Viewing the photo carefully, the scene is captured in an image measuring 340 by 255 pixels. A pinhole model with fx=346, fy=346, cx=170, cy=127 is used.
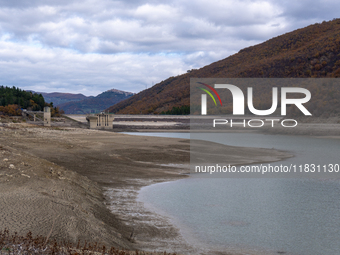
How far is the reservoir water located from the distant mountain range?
53.4 m

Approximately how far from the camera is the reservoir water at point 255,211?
884cm

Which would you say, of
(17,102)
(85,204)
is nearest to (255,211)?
(85,204)

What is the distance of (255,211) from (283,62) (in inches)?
4102

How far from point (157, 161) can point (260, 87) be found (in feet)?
265

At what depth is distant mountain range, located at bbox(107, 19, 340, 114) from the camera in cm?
9519

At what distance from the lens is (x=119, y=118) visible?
83.6m

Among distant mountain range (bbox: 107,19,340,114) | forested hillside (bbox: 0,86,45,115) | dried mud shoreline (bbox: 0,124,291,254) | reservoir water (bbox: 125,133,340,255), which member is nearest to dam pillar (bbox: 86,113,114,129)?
forested hillside (bbox: 0,86,45,115)

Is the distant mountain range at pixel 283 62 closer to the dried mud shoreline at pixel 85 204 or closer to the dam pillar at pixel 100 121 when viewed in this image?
the dam pillar at pixel 100 121

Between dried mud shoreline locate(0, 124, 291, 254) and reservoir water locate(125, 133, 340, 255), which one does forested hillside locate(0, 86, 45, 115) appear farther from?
reservoir water locate(125, 133, 340, 255)

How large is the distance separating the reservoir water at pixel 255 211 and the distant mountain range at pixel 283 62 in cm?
5337

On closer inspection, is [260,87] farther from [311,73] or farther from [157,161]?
[157,161]

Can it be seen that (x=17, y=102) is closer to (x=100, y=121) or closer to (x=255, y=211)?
(x=100, y=121)

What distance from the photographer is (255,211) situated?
11.5 metres

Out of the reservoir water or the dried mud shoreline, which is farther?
the reservoir water
